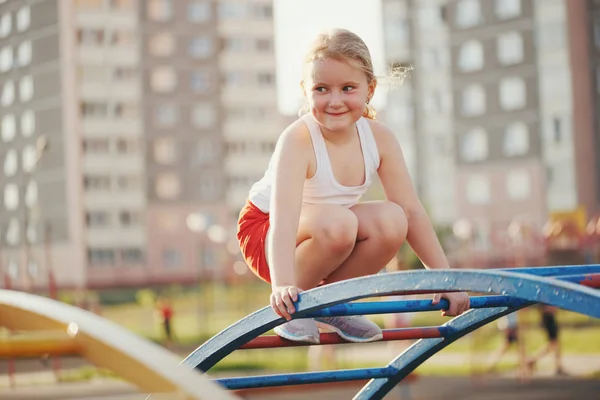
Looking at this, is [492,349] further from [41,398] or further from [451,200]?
[451,200]

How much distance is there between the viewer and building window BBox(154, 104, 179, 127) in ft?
202

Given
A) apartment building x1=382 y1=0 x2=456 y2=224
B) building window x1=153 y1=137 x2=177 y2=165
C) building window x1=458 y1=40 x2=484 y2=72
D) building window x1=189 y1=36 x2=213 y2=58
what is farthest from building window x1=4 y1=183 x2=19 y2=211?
building window x1=458 y1=40 x2=484 y2=72

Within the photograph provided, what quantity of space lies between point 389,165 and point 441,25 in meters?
52.1

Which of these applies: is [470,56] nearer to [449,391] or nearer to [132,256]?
[132,256]

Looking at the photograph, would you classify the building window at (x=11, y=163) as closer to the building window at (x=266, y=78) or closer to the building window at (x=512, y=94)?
the building window at (x=266, y=78)

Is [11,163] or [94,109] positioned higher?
[94,109]

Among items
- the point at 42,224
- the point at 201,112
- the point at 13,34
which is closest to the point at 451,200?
the point at 201,112

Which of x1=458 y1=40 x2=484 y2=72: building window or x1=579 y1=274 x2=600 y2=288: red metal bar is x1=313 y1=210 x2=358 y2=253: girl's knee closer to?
x1=579 y1=274 x2=600 y2=288: red metal bar

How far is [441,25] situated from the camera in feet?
179

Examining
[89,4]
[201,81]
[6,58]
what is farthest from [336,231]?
[201,81]

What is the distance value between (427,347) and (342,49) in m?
1.14

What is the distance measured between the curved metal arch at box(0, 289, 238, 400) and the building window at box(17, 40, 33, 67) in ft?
194

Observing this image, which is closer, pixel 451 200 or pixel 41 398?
pixel 41 398

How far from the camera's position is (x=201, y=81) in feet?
208
